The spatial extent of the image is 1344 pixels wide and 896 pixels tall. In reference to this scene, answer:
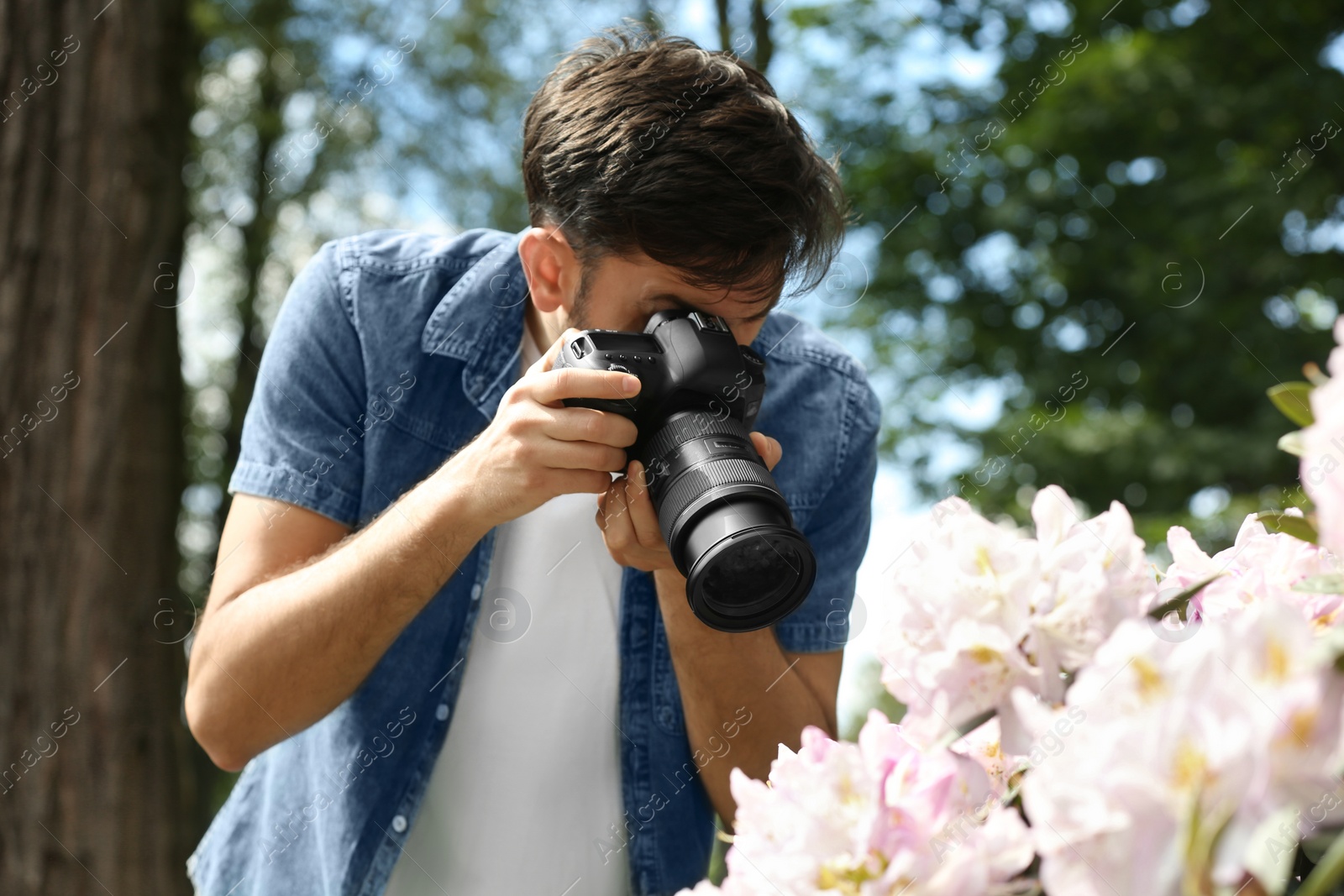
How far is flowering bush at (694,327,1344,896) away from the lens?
1.15 ft

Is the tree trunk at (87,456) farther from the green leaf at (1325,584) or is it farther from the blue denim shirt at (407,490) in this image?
the green leaf at (1325,584)

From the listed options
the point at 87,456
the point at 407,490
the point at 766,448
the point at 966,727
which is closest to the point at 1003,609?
the point at 966,727

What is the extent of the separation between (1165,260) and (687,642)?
438 cm

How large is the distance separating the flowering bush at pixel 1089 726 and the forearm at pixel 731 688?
0.72 m

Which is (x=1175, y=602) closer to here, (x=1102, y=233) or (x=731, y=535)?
(x=731, y=535)

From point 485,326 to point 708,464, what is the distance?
53 cm

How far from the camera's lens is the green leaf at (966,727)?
459mm

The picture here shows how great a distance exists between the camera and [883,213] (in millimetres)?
5570

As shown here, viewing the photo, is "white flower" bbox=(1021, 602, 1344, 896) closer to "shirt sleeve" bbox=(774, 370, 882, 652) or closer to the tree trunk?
"shirt sleeve" bbox=(774, 370, 882, 652)

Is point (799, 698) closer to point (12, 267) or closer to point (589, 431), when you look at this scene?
point (589, 431)

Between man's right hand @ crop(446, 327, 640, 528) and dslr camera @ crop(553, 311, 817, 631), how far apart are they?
0.09ft

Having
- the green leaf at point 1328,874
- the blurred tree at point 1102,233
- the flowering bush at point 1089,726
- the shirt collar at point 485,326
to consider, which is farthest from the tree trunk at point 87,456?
the blurred tree at point 1102,233

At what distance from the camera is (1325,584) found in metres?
0.45

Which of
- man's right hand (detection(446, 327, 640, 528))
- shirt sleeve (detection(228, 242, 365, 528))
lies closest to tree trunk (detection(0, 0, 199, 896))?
shirt sleeve (detection(228, 242, 365, 528))
